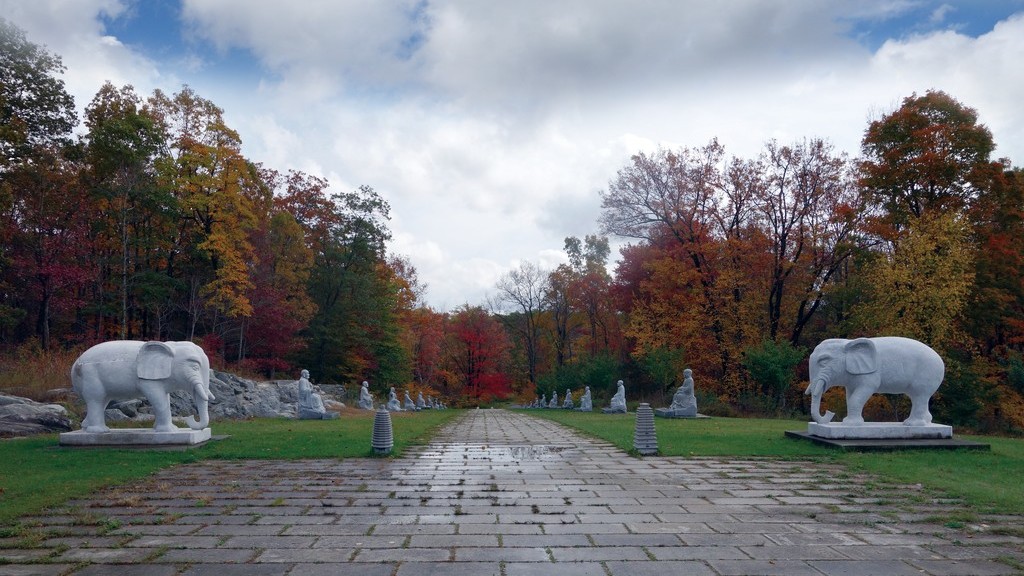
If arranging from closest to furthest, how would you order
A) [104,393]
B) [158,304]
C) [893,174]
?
[104,393] → [893,174] → [158,304]

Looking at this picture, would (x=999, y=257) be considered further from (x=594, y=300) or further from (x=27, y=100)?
(x=27, y=100)

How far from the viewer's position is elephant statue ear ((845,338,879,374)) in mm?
10305

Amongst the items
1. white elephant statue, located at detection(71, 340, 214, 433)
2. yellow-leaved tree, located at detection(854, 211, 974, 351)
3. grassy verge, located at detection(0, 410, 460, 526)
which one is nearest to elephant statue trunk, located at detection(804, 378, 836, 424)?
grassy verge, located at detection(0, 410, 460, 526)

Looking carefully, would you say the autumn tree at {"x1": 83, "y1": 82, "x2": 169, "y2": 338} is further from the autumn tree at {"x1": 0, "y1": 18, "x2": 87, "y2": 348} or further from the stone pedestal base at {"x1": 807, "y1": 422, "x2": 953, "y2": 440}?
the stone pedestal base at {"x1": 807, "y1": 422, "x2": 953, "y2": 440}

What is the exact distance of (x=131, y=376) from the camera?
991cm

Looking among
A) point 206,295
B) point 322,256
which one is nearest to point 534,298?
point 322,256

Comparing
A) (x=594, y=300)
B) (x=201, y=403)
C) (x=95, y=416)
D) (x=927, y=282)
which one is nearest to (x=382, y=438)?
(x=201, y=403)

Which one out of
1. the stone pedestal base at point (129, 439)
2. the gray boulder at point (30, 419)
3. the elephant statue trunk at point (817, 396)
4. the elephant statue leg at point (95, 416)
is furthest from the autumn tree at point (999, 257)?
the gray boulder at point (30, 419)

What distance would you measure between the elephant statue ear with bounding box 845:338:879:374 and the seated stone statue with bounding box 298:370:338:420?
14.7 meters

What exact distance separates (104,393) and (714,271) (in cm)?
2345

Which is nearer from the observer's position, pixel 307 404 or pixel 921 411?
pixel 921 411

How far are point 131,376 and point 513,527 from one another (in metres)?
7.81

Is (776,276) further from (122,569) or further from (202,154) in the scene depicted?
(122,569)

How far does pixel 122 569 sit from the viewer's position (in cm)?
399
